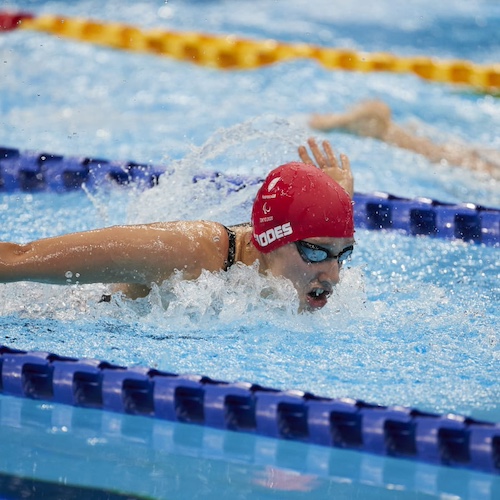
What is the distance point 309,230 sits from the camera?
3193 millimetres

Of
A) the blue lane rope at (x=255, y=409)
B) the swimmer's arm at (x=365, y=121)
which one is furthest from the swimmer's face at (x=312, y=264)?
the swimmer's arm at (x=365, y=121)

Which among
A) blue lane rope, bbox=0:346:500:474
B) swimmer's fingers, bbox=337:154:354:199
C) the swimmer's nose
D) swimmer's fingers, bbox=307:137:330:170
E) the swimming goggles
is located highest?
swimmer's fingers, bbox=307:137:330:170

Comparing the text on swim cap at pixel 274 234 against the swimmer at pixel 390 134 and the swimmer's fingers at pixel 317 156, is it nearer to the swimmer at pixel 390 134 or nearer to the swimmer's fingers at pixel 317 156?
the swimmer's fingers at pixel 317 156

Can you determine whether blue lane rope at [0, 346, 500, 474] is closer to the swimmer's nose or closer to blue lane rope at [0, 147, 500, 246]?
the swimmer's nose

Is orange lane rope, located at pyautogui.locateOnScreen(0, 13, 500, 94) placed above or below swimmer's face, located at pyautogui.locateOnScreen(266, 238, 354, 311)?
above

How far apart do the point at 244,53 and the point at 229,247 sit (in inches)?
181

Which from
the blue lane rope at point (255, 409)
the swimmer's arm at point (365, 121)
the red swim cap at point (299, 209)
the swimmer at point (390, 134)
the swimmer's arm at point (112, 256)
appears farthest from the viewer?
the swimmer's arm at point (365, 121)

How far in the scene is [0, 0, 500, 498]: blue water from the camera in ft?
10.6

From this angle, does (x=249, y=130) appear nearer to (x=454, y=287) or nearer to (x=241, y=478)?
(x=454, y=287)

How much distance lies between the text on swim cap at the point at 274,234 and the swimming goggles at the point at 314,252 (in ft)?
0.17

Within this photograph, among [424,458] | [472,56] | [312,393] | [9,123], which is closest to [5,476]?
[312,393]

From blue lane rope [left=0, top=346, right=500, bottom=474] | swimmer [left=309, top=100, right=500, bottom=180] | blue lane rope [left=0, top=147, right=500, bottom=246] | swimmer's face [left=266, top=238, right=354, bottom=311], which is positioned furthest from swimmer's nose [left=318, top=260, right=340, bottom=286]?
swimmer [left=309, top=100, right=500, bottom=180]

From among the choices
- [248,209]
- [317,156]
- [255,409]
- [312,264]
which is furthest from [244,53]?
[255,409]

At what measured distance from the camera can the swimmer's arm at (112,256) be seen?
2.96 meters
